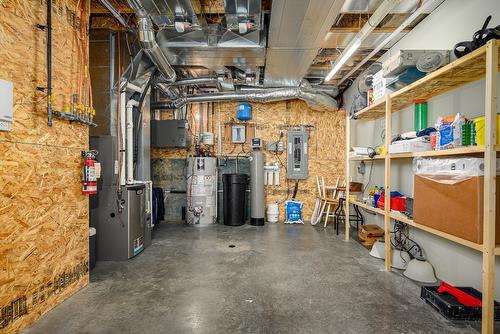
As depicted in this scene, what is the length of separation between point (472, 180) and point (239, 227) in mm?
3829

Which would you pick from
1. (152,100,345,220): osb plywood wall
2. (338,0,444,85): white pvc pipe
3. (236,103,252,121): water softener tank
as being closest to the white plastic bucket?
(152,100,345,220): osb plywood wall

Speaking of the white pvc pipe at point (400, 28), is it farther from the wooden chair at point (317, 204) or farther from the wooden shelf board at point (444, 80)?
the wooden chair at point (317, 204)

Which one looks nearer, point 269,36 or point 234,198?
point 269,36

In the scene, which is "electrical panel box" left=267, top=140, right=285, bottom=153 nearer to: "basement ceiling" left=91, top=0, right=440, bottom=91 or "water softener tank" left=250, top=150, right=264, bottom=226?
"water softener tank" left=250, top=150, right=264, bottom=226

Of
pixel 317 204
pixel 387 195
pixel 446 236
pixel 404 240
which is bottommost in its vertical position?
pixel 404 240

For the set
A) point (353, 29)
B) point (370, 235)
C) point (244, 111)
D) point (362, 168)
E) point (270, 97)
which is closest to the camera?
point (353, 29)

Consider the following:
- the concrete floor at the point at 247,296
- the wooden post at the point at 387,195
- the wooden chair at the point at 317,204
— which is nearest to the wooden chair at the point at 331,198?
the wooden chair at the point at 317,204

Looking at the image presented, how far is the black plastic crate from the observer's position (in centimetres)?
193

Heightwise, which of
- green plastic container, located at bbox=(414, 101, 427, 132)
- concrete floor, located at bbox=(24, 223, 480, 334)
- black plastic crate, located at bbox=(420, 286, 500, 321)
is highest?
green plastic container, located at bbox=(414, 101, 427, 132)

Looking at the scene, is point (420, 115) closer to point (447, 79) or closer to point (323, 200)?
point (447, 79)

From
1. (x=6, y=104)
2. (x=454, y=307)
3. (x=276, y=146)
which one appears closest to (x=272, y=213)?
(x=276, y=146)

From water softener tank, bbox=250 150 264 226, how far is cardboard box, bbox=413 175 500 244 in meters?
3.03

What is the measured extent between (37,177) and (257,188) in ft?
12.0

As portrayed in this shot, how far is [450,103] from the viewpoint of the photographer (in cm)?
253
